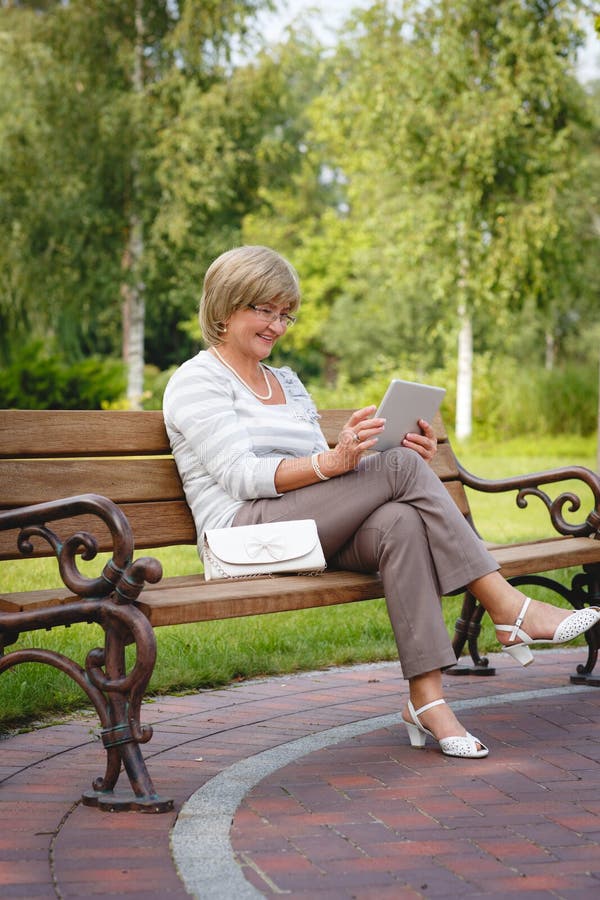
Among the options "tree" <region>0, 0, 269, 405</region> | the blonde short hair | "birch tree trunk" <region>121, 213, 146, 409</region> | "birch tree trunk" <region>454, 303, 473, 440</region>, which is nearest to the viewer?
the blonde short hair

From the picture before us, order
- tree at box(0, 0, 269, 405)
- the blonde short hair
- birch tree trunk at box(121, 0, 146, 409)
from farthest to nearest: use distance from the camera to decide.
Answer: birch tree trunk at box(121, 0, 146, 409)
tree at box(0, 0, 269, 405)
the blonde short hair

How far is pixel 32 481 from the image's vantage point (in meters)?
3.54

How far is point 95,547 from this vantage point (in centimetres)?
294

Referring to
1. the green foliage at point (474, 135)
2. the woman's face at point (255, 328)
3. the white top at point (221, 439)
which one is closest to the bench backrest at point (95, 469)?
the white top at point (221, 439)

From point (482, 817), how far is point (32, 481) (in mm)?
1648

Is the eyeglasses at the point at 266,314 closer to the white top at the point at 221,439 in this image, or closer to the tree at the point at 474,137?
the white top at the point at 221,439

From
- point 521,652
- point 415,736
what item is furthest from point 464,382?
point 415,736

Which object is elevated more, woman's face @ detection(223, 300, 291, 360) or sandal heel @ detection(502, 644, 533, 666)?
woman's face @ detection(223, 300, 291, 360)

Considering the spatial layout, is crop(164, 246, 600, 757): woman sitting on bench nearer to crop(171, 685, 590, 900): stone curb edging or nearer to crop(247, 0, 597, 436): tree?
crop(171, 685, 590, 900): stone curb edging

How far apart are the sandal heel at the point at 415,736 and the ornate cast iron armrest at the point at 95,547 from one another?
1.05m

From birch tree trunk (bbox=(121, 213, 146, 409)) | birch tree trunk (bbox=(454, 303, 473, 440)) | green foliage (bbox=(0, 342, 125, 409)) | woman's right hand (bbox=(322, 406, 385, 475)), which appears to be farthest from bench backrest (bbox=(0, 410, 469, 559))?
birch tree trunk (bbox=(121, 213, 146, 409))

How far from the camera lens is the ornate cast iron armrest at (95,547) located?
286 cm

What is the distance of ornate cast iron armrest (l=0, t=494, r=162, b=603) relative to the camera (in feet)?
9.38

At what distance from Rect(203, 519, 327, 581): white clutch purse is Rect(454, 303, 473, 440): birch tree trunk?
18.8 meters
